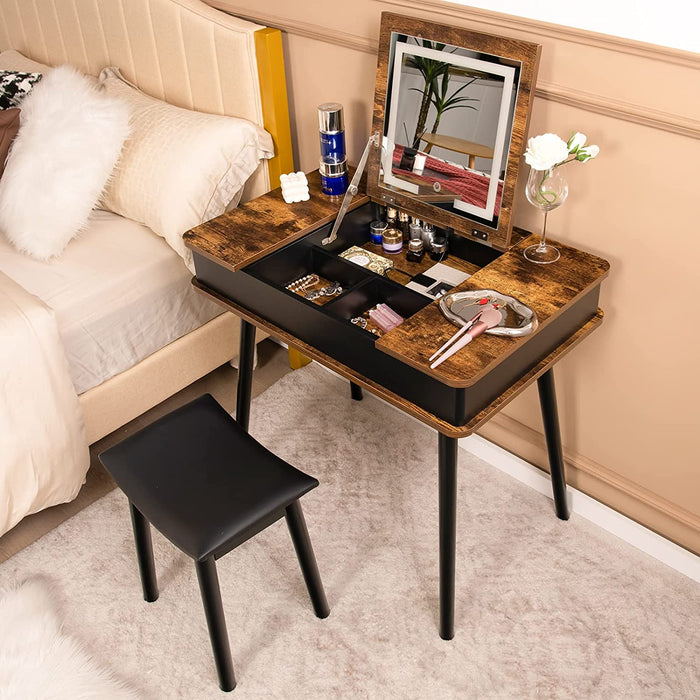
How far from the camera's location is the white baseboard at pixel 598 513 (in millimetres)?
1986

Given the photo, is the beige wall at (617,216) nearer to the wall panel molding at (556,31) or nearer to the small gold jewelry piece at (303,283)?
the wall panel molding at (556,31)

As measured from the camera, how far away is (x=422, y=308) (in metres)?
1.69

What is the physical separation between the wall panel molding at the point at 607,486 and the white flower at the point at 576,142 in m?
0.88

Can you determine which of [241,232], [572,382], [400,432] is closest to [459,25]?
[241,232]

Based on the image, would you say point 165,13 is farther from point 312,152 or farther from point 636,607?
point 636,607

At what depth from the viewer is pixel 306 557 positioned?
1.80 metres

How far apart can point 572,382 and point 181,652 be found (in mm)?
1185

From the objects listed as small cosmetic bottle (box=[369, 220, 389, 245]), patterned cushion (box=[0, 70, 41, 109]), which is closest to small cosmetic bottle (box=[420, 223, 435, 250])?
small cosmetic bottle (box=[369, 220, 389, 245])

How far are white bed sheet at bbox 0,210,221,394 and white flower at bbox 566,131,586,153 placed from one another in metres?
1.21

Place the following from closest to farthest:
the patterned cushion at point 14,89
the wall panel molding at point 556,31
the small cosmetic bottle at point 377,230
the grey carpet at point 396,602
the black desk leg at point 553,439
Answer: the wall panel molding at point 556,31
the grey carpet at point 396,602
the black desk leg at point 553,439
the small cosmetic bottle at point 377,230
the patterned cushion at point 14,89

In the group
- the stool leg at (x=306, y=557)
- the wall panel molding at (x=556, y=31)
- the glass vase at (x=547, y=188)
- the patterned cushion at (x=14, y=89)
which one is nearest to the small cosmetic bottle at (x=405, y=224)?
the glass vase at (x=547, y=188)

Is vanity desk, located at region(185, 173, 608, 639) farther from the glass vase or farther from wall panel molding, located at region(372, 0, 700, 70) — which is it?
wall panel molding, located at region(372, 0, 700, 70)

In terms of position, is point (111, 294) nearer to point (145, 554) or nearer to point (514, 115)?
point (145, 554)

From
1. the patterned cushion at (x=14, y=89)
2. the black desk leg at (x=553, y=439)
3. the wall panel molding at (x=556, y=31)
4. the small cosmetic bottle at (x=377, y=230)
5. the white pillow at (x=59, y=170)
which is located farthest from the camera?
the patterned cushion at (x=14, y=89)
